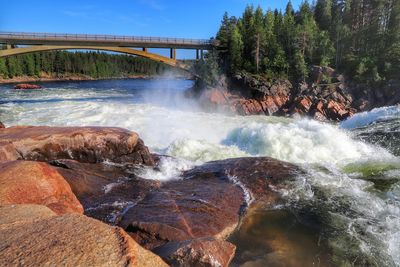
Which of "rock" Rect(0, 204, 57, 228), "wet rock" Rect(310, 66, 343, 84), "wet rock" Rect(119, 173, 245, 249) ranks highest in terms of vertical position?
"wet rock" Rect(310, 66, 343, 84)

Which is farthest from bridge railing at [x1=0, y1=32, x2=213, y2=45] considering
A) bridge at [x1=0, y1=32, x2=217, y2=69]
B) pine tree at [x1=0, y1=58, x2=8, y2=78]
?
pine tree at [x1=0, y1=58, x2=8, y2=78]

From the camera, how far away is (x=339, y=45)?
155 ft

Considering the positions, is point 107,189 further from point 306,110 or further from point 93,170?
point 306,110

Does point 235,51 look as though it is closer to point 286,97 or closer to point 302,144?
point 286,97

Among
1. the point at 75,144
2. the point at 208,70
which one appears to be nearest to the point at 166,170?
the point at 75,144

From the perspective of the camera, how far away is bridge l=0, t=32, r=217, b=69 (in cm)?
3519

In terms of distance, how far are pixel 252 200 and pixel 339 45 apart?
43.9m

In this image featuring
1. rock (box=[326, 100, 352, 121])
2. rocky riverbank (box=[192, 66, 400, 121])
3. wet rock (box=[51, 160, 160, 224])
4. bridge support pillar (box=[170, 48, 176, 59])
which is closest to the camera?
wet rock (box=[51, 160, 160, 224])

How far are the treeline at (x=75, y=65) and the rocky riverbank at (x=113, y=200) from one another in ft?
258

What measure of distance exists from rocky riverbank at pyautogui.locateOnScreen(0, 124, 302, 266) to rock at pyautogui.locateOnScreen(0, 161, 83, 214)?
20mm

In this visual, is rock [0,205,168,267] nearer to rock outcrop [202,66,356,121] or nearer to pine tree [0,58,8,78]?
rock outcrop [202,66,356,121]

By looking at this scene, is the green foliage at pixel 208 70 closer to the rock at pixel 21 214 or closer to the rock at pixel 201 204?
the rock at pixel 201 204

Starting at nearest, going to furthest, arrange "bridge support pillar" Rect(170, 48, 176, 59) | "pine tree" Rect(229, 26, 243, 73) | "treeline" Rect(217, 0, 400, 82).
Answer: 1. "treeline" Rect(217, 0, 400, 82)
2. "pine tree" Rect(229, 26, 243, 73)
3. "bridge support pillar" Rect(170, 48, 176, 59)

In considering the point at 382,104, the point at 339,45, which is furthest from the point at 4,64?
the point at 382,104
